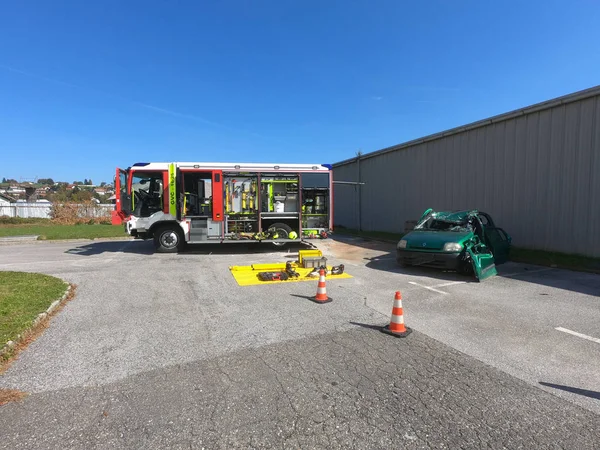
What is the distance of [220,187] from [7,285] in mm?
6575

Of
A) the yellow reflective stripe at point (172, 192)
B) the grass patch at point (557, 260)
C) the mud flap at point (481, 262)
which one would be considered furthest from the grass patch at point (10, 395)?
the grass patch at point (557, 260)

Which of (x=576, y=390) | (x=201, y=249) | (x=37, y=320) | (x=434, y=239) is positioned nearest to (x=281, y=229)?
(x=201, y=249)

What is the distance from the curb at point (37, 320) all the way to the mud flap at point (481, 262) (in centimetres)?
820

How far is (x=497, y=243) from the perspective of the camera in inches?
386

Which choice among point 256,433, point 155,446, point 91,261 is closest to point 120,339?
point 155,446

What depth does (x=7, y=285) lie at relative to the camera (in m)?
6.93

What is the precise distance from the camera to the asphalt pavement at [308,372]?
2613 mm

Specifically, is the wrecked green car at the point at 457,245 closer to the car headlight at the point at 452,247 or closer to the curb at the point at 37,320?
the car headlight at the point at 452,247

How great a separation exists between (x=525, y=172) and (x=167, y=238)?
1294 cm

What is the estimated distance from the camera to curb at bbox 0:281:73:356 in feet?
13.0

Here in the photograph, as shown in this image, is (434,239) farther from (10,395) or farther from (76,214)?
(76,214)

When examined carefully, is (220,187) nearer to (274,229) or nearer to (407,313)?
(274,229)

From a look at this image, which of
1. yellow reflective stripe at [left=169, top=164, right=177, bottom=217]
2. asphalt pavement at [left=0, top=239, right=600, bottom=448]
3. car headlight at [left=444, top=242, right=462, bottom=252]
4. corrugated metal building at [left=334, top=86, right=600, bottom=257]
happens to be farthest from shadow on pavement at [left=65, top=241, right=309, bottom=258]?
corrugated metal building at [left=334, top=86, right=600, bottom=257]

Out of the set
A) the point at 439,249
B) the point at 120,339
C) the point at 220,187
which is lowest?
the point at 120,339
